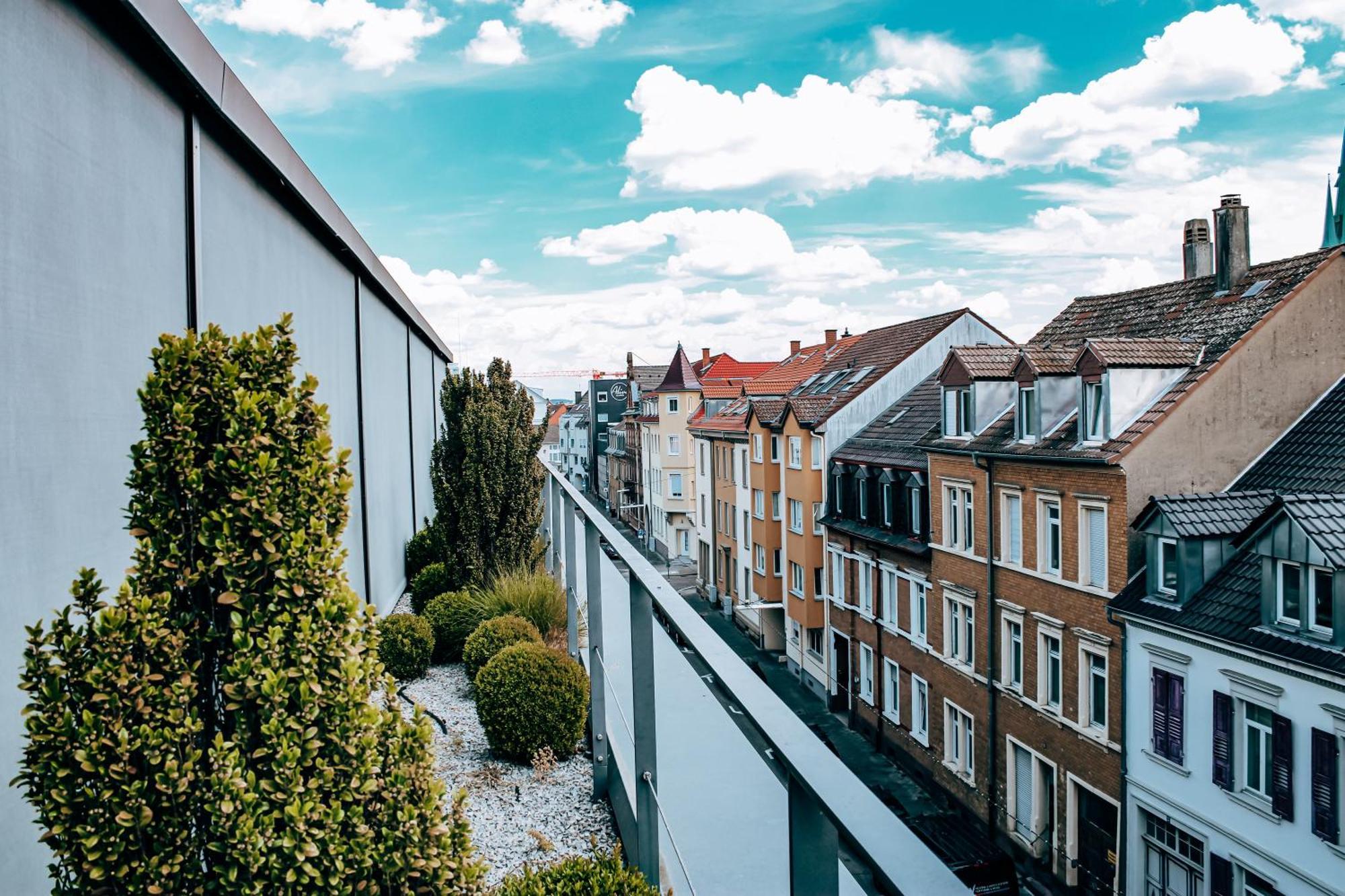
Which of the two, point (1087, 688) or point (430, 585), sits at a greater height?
point (430, 585)

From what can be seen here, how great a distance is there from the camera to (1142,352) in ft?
56.8

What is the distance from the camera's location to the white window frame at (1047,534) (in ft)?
58.5

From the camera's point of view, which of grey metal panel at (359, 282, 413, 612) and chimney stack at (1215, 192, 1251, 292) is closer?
grey metal panel at (359, 282, 413, 612)

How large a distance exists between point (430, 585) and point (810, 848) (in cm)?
978

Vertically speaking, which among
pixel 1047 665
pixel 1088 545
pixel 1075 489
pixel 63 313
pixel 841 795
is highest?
pixel 63 313

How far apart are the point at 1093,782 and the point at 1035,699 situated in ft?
6.72

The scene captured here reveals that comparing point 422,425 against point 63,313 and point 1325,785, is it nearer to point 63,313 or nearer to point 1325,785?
point 63,313

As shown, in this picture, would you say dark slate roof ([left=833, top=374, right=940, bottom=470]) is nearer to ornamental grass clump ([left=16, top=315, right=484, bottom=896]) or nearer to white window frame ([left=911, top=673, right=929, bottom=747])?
white window frame ([left=911, top=673, right=929, bottom=747])

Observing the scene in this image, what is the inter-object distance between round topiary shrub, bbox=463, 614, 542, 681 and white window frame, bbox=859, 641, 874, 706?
2220 centimetres

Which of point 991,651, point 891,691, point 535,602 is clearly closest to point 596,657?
point 535,602

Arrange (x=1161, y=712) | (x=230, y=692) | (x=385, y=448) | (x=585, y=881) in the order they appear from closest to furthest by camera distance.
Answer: (x=230, y=692) → (x=585, y=881) → (x=385, y=448) → (x=1161, y=712)

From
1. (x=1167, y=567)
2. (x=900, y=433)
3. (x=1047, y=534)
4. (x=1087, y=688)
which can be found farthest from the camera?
(x=900, y=433)

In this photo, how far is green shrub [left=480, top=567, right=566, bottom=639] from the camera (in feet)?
23.7

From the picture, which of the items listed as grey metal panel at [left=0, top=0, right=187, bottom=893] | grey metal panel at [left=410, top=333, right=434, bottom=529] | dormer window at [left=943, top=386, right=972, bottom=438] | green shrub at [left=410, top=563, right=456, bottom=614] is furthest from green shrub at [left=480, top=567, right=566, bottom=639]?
dormer window at [left=943, top=386, right=972, bottom=438]
